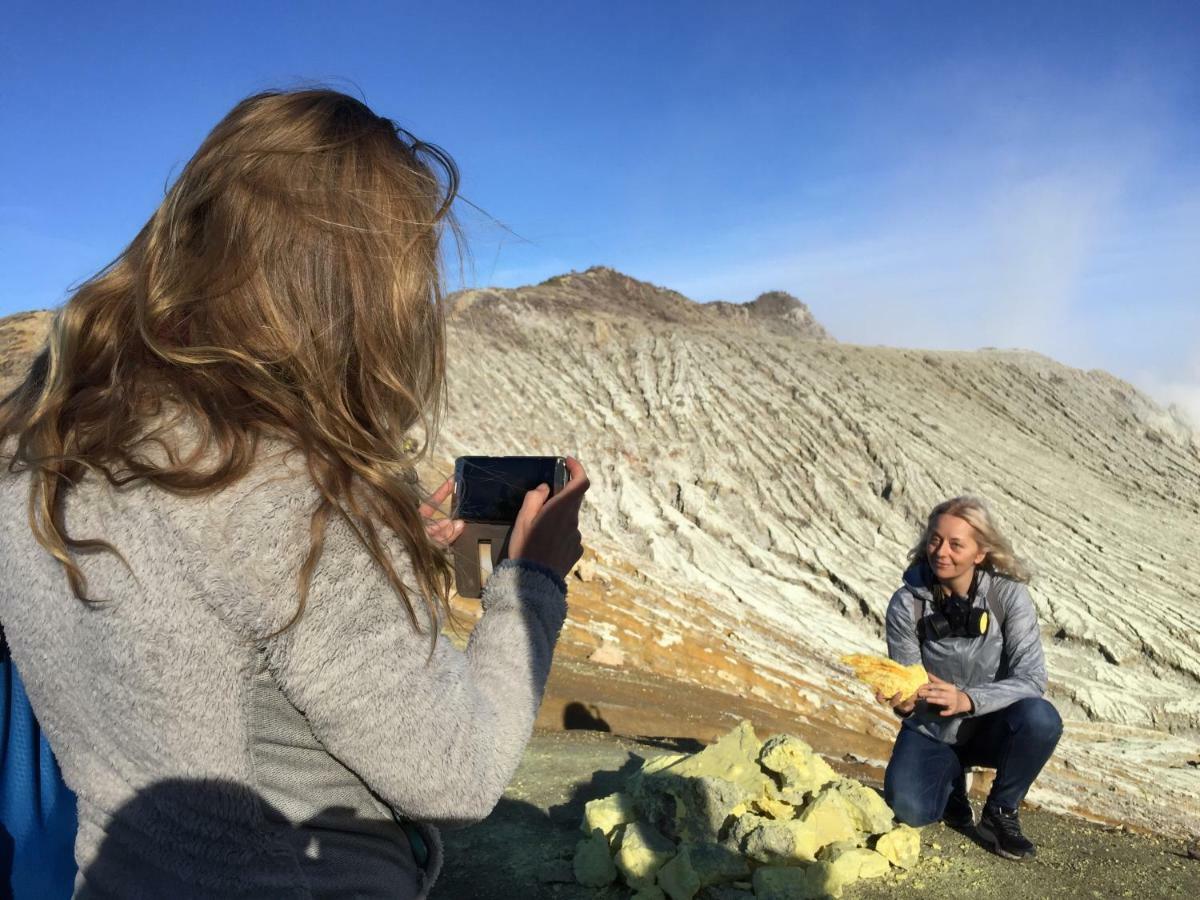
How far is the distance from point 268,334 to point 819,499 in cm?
1558

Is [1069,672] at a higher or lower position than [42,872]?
lower

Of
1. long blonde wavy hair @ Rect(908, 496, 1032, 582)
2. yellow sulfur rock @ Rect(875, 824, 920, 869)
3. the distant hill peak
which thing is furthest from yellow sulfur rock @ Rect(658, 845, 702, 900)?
the distant hill peak

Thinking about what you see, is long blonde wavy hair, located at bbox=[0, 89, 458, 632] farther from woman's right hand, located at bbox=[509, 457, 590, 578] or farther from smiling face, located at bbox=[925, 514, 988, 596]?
smiling face, located at bbox=[925, 514, 988, 596]

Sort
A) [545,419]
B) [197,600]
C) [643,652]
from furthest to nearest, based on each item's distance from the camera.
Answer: [545,419] → [643,652] → [197,600]

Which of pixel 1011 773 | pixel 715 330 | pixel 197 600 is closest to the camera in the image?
pixel 197 600

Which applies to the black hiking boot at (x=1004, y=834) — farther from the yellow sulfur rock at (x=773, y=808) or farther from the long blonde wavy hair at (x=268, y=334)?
the long blonde wavy hair at (x=268, y=334)

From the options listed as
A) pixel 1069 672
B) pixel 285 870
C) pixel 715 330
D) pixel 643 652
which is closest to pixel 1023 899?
pixel 285 870

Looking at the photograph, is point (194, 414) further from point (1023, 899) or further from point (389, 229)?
point (1023, 899)

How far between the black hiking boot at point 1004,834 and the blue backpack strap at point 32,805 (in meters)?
3.67

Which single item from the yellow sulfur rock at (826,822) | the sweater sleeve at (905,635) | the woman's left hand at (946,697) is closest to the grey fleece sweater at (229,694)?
the yellow sulfur rock at (826,822)

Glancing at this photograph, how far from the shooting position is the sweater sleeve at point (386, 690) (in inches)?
41.5

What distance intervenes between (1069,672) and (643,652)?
7.38m

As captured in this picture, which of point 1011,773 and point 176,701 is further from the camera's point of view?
point 1011,773

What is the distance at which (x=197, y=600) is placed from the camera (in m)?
1.04
